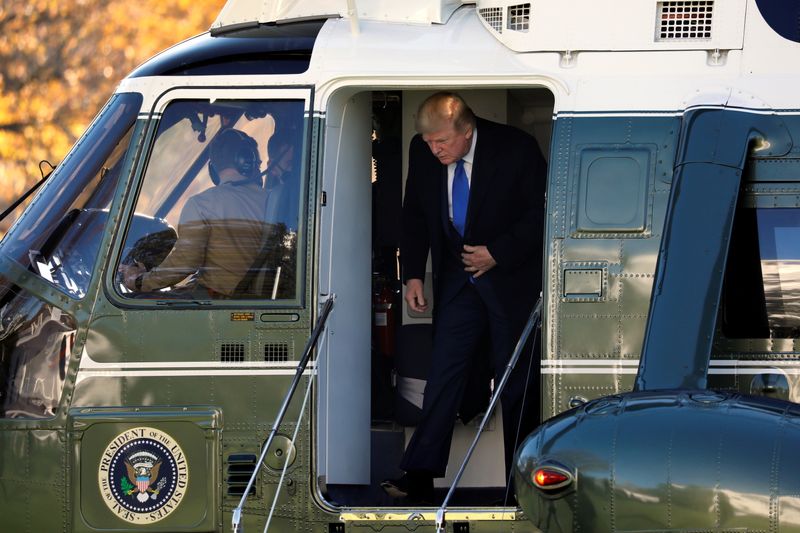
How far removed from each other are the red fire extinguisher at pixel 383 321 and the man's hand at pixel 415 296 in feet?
1.22

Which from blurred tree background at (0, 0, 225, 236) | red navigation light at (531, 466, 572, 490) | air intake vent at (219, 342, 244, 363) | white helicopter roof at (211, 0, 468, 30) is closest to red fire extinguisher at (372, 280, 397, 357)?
air intake vent at (219, 342, 244, 363)

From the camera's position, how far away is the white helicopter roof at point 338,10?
261 inches

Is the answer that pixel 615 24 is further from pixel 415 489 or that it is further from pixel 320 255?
pixel 415 489

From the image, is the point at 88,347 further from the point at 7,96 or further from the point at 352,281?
the point at 7,96

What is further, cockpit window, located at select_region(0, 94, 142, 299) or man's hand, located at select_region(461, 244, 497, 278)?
man's hand, located at select_region(461, 244, 497, 278)

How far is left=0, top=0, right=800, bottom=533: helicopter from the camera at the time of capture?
19.9 feet

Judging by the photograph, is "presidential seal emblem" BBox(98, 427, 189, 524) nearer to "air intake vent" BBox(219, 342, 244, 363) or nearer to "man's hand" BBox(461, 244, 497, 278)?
"air intake vent" BBox(219, 342, 244, 363)

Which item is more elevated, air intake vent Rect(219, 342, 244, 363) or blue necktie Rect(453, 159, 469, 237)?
blue necktie Rect(453, 159, 469, 237)

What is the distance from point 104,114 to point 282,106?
916mm

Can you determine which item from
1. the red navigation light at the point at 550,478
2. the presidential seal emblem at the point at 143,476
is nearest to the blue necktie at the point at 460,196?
the presidential seal emblem at the point at 143,476

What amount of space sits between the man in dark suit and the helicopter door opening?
251mm

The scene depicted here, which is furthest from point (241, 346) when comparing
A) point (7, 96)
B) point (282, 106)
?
point (7, 96)

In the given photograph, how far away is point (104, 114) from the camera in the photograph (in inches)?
260

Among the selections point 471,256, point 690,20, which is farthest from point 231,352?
point 690,20
